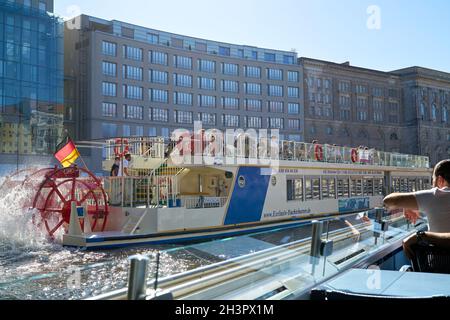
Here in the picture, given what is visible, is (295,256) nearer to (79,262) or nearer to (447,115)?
(79,262)

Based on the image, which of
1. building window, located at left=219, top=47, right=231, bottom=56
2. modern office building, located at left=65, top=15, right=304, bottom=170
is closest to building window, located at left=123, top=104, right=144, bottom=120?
modern office building, located at left=65, top=15, right=304, bottom=170

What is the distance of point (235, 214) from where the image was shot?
18156 millimetres

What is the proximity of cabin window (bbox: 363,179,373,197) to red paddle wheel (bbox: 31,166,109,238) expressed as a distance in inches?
563

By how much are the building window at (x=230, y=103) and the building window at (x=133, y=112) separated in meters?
14.2

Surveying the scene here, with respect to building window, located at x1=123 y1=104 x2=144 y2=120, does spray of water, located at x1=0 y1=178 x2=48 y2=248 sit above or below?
below

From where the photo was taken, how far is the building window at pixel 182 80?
229 ft

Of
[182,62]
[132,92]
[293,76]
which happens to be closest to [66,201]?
[132,92]

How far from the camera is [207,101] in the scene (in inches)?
2884

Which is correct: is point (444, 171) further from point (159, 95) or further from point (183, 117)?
point (183, 117)

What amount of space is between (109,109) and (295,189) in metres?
46.5

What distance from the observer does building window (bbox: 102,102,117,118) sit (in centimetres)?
Answer: 6297


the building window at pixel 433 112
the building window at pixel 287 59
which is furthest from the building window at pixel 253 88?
the building window at pixel 433 112

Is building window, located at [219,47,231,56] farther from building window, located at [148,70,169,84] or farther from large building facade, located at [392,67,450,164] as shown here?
large building facade, located at [392,67,450,164]

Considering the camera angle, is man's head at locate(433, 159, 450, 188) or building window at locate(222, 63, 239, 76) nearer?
man's head at locate(433, 159, 450, 188)
